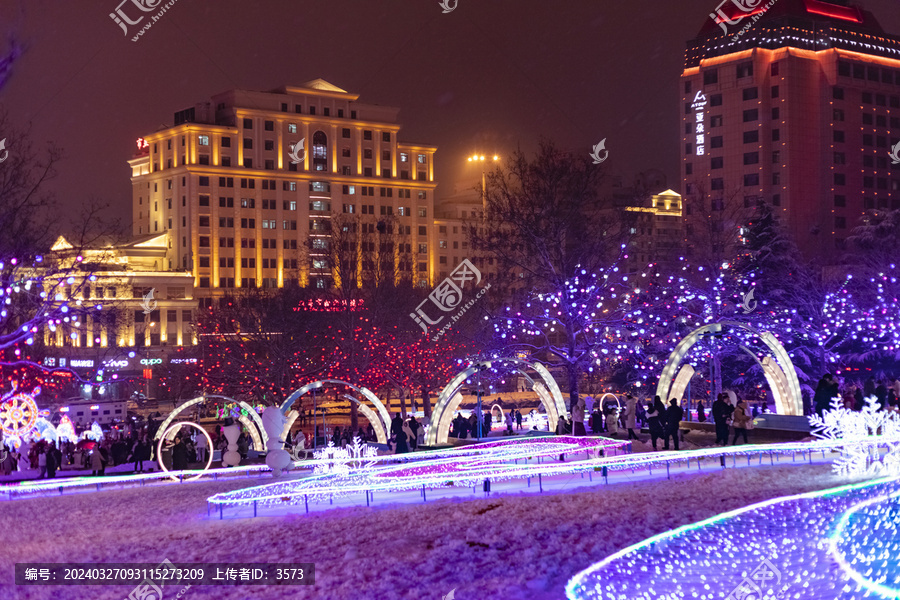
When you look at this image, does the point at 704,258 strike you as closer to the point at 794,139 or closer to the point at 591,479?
the point at 591,479

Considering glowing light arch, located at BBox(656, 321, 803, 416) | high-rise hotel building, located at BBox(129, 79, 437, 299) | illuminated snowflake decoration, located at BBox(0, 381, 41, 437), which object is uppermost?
high-rise hotel building, located at BBox(129, 79, 437, 299)

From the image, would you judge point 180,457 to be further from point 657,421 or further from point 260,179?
point 260,179

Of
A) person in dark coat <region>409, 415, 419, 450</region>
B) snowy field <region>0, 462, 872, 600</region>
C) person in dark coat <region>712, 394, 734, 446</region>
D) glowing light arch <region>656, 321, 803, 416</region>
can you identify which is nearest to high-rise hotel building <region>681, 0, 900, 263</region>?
glowing light arch <region>656, 321, 803, 416</region>

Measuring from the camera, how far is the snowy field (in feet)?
35.8

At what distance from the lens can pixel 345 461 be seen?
2139 centimetres

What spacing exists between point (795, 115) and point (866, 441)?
74.7 m

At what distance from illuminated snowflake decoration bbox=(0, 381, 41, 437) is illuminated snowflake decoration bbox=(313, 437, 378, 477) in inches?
351

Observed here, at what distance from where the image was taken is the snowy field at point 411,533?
1092 centimetres

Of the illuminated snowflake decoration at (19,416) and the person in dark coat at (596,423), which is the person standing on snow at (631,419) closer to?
the person in dark coat at (596,423)

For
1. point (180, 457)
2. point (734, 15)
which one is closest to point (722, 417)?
point (180, 457)

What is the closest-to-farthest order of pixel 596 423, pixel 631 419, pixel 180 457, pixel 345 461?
pixel 345 461
pixel 631 419
pixel 180 457
pixel 596 423

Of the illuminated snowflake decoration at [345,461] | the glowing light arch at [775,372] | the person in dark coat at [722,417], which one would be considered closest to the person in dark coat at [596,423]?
the glowing light arch at [775,372]

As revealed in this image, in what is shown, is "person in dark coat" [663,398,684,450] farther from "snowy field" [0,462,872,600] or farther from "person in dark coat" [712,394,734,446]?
"snowy field" [0,462,872,600]

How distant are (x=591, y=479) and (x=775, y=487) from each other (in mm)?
3407
